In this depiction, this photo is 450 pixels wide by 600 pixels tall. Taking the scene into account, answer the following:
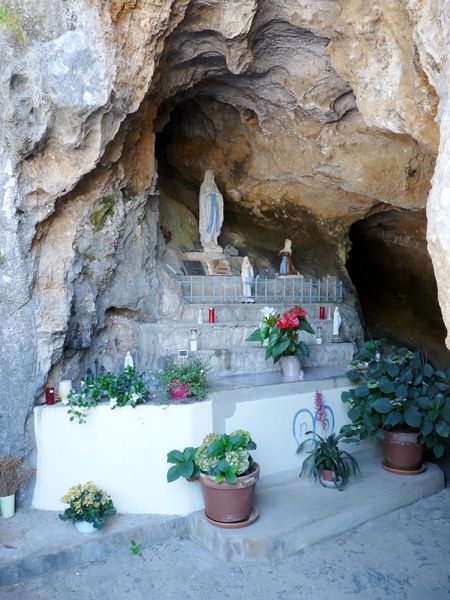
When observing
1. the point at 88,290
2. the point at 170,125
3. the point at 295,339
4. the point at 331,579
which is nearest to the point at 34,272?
the point at 88,290

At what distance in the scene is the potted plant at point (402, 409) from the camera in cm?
527

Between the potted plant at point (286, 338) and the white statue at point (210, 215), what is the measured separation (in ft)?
7.79

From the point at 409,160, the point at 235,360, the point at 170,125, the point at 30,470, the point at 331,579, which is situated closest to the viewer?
the point at 331,579

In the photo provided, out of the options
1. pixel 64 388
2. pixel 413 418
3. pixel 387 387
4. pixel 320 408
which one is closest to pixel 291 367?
pixel 320 408

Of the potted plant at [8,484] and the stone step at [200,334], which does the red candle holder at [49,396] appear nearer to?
the potted plant at [8,484]

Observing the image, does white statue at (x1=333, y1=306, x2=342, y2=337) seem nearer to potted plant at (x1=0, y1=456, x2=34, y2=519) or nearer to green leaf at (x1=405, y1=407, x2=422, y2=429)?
green leaf at (x1=405, y1=407, x2=422, y2=429)

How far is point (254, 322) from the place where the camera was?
21.7ft

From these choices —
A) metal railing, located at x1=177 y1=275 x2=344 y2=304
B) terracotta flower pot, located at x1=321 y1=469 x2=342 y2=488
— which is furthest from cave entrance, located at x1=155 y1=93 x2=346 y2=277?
terracotta flower pot, located at x1=321 y1=469 x2=342 y2=488

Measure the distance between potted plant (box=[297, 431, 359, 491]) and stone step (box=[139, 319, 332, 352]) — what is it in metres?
1.68

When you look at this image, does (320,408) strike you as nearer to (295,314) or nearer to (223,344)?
(295,314)

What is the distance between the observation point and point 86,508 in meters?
4.38

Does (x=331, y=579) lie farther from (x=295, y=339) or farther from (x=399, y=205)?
(x=399, y=205)

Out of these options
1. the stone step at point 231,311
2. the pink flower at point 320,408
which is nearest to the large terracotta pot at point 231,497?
the pink flower at point 320,408

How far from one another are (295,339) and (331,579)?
2526 mm
